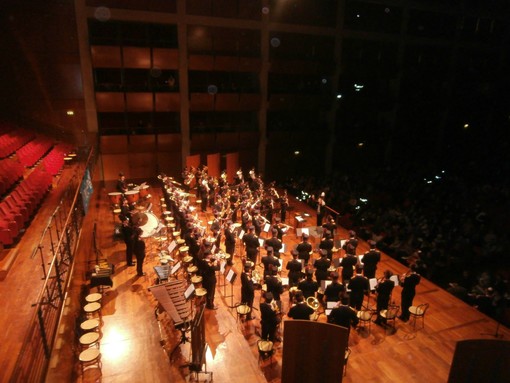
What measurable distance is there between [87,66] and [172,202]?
8380 millimetres

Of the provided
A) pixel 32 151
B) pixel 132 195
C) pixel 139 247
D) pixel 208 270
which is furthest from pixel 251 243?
pixel 32 151

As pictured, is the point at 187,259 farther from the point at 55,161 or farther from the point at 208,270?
the point at 55,161

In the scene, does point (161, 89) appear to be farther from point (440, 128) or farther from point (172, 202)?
point (440, 128)

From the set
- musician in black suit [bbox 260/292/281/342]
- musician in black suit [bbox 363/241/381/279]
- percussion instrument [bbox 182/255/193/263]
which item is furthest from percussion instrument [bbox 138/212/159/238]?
musician in black suit [bbox 363/241/381/279]

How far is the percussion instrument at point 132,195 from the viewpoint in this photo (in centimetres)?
1349

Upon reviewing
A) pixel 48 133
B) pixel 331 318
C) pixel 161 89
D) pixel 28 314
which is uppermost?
pixel 161 89

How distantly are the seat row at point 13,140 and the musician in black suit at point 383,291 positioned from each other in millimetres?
11099

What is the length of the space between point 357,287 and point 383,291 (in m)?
0.60

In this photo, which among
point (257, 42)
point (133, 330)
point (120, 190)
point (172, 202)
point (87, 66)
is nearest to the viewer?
point (133, 330)

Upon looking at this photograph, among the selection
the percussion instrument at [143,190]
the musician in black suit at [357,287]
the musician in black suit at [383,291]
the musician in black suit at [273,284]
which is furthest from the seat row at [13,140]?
the musician in black suit at [383,291]

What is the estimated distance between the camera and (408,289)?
8453 millimetres

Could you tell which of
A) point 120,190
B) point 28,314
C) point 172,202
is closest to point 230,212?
point 172,202

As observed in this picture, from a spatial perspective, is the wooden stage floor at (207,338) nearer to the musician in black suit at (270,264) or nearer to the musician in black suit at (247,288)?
the musician in black suit at (247,288)

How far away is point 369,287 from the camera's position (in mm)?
8227
